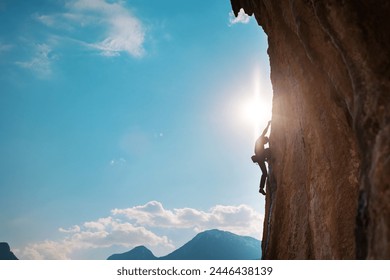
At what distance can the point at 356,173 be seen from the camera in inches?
259

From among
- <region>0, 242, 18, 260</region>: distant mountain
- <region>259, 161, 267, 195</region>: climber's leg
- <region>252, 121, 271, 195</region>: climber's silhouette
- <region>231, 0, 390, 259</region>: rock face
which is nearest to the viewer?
<region>231, 0, 390, 259</region>: rock face

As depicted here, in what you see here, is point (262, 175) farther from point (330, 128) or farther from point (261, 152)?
point (330, 128)

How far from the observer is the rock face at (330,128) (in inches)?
167

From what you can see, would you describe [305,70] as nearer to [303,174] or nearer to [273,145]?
[303,174]

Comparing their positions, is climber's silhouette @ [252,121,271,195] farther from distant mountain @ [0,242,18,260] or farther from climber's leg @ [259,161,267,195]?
distant mountain @ [0,242,18,260]

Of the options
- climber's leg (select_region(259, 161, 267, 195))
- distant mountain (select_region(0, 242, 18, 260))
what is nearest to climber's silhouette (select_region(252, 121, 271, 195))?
climber's leg (select_region(259, 161, 267, 195))

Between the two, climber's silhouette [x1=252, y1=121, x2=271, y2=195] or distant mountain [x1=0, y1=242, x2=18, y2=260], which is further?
distant mountain [x1=0, y1=242, x2=18, y2=260]

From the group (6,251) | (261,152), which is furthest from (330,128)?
(6,251)

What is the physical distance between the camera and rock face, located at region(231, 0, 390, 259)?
4230 millimetres

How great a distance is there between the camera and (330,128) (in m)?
7.39

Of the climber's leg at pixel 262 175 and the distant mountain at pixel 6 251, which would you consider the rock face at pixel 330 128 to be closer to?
the climber's leg at pixel 262 175
